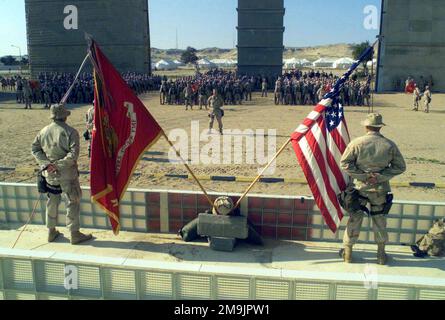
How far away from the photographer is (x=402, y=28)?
3059 cm

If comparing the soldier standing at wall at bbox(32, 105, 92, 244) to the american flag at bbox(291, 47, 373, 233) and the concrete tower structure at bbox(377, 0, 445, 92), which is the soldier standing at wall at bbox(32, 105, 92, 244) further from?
the concrete tower structure at bbox(377, 0, 445, 92)

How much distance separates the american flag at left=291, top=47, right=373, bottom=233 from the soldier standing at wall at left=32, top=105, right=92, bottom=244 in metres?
2.55

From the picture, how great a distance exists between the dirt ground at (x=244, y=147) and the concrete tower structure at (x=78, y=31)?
52.8 feet

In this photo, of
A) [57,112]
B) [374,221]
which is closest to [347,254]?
[374,221]

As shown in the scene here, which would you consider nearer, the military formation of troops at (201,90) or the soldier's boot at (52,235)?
the soldier's boot at (52,235)

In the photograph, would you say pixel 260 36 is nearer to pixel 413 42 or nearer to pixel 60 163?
pixel 413 42

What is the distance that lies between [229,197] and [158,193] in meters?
0.93

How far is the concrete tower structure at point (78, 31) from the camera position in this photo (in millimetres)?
37688

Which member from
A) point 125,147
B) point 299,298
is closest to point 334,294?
point 299,298

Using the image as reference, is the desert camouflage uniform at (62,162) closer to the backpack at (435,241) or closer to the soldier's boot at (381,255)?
the soldier's boot at (381,255)

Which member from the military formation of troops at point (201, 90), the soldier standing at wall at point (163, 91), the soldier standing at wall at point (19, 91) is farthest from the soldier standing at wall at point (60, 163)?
the soldier standing at wall at point (19, 91)

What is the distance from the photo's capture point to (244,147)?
11.4 meters

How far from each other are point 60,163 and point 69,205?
53cm

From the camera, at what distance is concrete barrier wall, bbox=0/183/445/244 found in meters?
4.91
